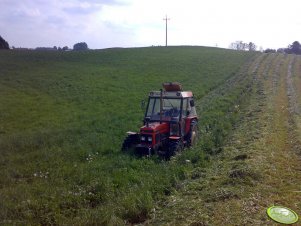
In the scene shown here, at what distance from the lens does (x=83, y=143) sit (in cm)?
1278

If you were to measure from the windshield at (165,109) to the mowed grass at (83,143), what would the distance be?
4.98 ft

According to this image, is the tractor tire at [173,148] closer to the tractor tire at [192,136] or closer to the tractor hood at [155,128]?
the tractor hood at [155,128]

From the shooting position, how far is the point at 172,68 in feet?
132

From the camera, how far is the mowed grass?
7.08 metres

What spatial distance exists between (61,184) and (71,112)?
13.1m

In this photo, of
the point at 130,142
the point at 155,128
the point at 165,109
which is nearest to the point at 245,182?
the point at 155,128

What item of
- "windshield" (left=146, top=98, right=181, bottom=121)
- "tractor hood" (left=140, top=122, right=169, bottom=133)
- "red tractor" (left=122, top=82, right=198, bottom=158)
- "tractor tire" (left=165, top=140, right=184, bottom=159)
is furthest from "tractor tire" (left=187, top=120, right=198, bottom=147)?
"tractor tire" (left=165, top=140, right=184, bottom=159)

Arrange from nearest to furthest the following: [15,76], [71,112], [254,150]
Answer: [254,150] < [71,112] < [15,76]

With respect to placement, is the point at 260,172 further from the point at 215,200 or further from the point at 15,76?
the point at 15,76

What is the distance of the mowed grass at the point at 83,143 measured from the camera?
7.08 meters

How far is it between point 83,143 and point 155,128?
11.0 ft

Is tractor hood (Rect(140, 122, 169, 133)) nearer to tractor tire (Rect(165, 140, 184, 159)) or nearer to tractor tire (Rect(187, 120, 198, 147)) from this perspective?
tractor tire (Rect(165, 140, 184, 159))

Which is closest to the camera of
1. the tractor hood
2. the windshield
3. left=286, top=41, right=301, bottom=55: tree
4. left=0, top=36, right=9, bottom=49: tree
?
the tractor hood

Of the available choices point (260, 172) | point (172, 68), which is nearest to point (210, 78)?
point (172, 68)
